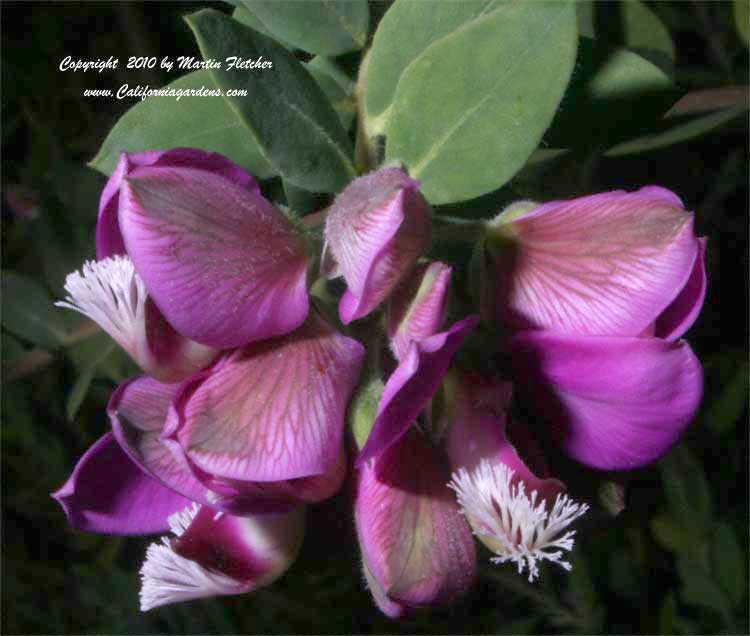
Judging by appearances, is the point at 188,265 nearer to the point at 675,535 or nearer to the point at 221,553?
the point at 221,553

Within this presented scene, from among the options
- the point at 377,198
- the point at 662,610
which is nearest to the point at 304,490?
the point at 377,198

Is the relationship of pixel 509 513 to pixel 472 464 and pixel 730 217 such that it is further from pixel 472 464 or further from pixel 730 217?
pixel 730 217

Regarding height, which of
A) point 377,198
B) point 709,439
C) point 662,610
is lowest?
point 662,610

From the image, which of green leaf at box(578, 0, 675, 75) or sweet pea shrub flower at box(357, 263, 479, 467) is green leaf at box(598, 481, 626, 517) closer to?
sweet pea shrub flower at box(357, 263, 479, 467)

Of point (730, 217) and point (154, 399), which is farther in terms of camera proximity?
point (730, 217)

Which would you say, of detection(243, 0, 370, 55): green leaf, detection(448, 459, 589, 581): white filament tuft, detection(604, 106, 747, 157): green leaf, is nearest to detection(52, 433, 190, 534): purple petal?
detection(448, 459, 589, 581): white filament tuft

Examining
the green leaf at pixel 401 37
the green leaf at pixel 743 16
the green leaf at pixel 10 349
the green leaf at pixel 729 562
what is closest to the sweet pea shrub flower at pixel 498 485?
the green leaf at pixel 401 37

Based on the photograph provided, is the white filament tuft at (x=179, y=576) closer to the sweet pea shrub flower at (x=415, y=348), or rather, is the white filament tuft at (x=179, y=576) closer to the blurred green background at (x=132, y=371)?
the sweet pea shrub flower at (x=415, y=348)

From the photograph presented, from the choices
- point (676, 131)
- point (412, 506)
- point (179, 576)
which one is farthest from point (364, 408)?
point (676, 131)
